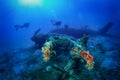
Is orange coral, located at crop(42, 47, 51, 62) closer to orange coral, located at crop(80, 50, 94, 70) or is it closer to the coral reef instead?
the coral reef

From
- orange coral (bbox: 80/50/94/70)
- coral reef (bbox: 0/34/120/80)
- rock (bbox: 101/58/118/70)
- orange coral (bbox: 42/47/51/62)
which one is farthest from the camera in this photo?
rock (bbox: 101/58/118/70)

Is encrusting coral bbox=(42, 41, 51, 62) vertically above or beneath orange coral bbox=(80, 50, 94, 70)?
above

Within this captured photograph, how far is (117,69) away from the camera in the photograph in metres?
11.5

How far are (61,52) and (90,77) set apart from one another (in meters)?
3.87

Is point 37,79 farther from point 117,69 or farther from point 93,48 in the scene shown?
point 93,48

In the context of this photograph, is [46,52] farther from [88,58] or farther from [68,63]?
[88,58]

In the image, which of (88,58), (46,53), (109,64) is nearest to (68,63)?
(88,58)

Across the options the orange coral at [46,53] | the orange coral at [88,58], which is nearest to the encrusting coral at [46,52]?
the orange coral at [46,53]

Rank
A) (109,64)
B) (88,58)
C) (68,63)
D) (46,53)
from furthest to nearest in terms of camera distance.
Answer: (109,64), (46,53), (68,63), (88,58)

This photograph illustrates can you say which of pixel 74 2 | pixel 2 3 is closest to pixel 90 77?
pixel 2 3

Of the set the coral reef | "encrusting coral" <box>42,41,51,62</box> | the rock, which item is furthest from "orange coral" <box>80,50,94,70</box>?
the rock

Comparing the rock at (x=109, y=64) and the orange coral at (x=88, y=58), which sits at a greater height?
the rock at (x=109, y=64)

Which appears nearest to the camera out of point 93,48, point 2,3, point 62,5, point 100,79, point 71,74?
point 71,74

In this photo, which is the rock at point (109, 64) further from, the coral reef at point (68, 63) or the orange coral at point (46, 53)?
the orange coral at point (46, 53)
